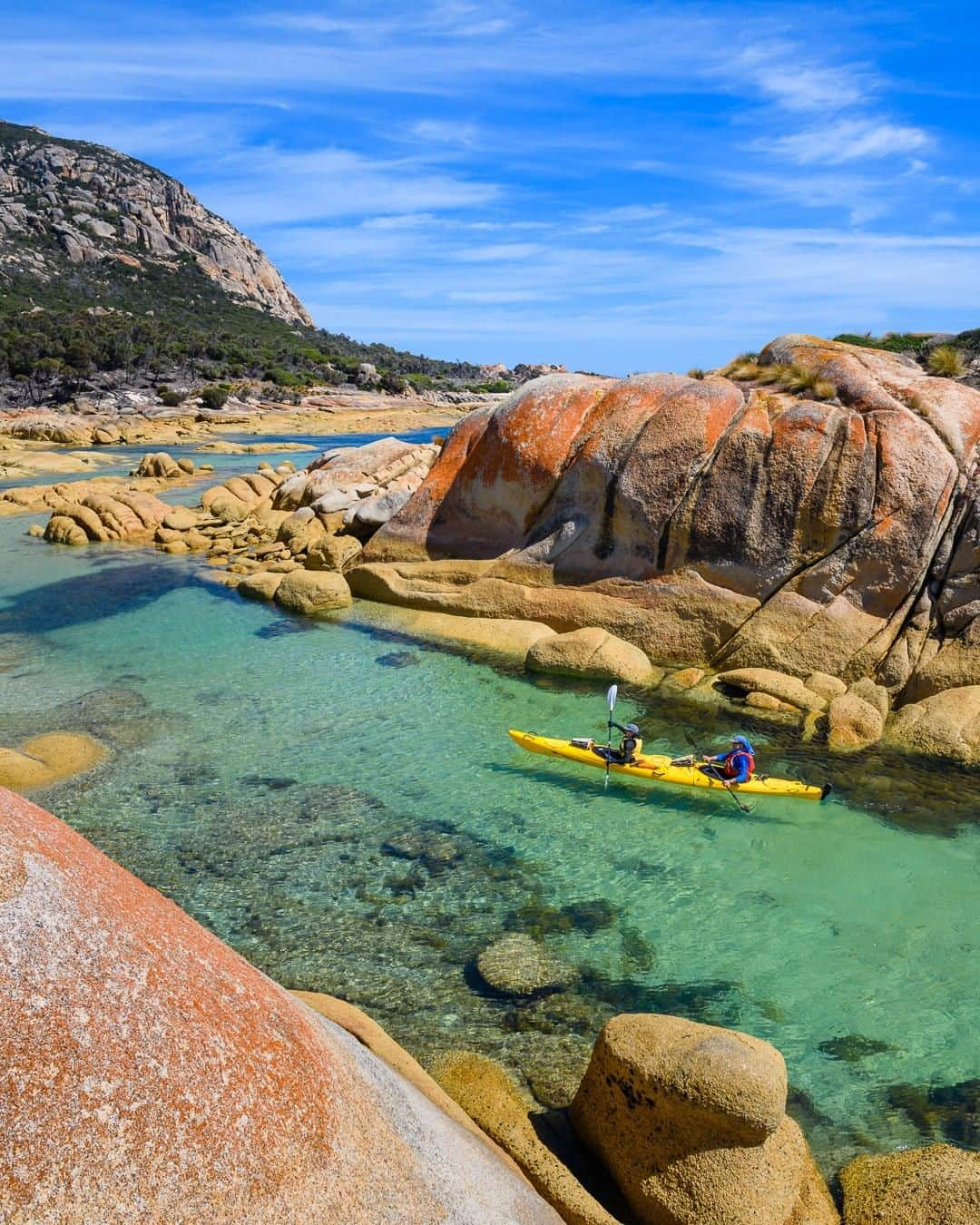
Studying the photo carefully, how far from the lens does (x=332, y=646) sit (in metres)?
18.4

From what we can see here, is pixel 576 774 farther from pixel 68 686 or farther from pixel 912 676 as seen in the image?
pixel 68 686

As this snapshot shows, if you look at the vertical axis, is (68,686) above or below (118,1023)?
below

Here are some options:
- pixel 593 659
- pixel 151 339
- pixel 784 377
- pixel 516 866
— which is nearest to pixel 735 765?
pixel 516 866

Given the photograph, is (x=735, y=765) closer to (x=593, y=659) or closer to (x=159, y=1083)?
(x=593, y=659)

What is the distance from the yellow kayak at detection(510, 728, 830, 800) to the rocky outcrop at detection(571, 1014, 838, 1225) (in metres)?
6.06

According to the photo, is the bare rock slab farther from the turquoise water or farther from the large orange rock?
the large orange rock

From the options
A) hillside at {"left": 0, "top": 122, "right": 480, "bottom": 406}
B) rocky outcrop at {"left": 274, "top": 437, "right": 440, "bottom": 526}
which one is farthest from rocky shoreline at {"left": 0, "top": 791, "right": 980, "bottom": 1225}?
hillside at {"left": 0, "top": 122, "right": 480, "bottom": 406}

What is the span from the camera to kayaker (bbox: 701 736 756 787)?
11.9m

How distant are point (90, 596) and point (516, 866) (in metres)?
15.8

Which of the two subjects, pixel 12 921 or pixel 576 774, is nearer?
pixel 12 921

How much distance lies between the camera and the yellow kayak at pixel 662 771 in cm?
1193

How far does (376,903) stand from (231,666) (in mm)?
8597

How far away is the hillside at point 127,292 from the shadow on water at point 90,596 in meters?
52.9

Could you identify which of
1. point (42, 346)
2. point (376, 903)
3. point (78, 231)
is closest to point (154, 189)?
point (78, 231)
